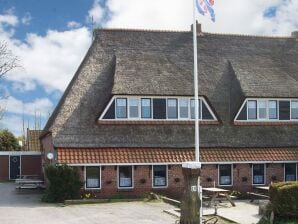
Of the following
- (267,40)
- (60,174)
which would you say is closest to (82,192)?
(60,174)

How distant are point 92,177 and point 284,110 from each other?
1316cm

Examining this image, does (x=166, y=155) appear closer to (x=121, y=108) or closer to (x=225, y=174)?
(x=225, y=174)

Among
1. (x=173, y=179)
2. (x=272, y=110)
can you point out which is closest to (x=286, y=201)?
(x=173, y=179)

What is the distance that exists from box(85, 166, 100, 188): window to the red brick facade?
0.89 ft

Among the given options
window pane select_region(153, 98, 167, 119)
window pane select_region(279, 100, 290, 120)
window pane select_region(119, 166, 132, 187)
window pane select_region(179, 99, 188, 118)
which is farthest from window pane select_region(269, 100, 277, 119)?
window pane select_region(119, 166, 132, 187)

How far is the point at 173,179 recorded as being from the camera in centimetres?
3023

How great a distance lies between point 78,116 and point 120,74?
3725 millimetres

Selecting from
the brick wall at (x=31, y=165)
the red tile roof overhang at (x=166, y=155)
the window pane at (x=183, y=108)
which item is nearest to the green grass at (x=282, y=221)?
the red tile roof overhang at (x=166, y=155)

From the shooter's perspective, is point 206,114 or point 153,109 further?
point 206,114

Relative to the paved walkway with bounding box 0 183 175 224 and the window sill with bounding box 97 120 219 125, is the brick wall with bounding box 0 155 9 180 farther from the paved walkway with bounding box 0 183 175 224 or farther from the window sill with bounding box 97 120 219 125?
the window sill with bounding box 97 120 219 125

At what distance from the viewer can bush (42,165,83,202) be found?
1091 inches

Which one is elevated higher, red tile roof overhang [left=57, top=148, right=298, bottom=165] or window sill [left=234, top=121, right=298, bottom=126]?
window sill [left=234, top=121, right=298, bottom=126]

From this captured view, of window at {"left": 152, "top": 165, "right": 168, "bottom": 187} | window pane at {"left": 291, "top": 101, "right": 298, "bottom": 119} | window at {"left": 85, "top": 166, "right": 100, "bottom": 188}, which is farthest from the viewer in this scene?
window pane at {"left": 291, "top": 101, "right": 298, "bottom": 119}

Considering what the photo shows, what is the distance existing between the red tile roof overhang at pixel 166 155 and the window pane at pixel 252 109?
2578mm
